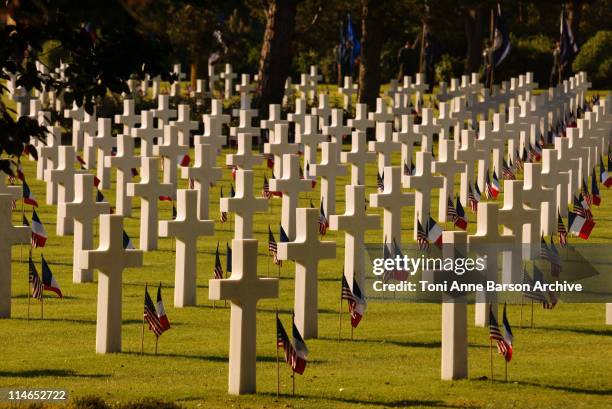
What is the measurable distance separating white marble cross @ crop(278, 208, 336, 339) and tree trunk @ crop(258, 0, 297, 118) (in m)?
24.9

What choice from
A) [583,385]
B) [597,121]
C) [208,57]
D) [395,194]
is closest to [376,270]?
[395,194]

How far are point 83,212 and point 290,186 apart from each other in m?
2.96

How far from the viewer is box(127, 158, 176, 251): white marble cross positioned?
67.5ft

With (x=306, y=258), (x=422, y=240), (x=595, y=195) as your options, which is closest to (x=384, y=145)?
(x=595, y=195)

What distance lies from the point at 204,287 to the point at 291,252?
3.54 metres

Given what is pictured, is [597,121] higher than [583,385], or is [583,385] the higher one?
[597,121]

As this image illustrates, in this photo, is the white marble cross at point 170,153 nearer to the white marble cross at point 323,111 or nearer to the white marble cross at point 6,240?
the white marble cross at point 323,111

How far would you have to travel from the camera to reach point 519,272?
1638 cm

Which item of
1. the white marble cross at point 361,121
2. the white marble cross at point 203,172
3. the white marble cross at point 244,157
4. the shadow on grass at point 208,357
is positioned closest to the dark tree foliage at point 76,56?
the shadow on grass at point 208,357

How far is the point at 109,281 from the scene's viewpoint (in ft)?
47.2

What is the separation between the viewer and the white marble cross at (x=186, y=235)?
1667 cm

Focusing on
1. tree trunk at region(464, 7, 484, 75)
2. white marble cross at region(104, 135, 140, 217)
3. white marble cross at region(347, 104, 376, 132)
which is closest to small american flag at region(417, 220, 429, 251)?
white marble cross at region(104, 135, 140, 217)

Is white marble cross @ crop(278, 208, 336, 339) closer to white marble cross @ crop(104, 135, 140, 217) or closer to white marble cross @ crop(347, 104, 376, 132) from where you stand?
white marble cross @ crop(104, 135, 140, 217)

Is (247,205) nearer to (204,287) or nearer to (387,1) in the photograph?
(204,287)
